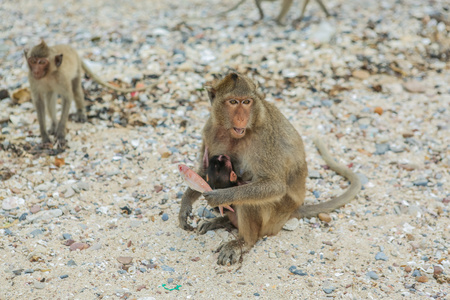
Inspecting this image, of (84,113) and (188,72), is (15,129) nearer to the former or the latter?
(84,113)

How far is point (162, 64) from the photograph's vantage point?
742cm

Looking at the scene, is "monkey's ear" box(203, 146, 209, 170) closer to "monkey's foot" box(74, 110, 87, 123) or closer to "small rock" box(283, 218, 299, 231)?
"small rock" box(283, 218, 299, 231)

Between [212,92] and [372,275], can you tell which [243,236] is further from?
[212,92]

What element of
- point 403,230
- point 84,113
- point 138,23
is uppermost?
point 138,23

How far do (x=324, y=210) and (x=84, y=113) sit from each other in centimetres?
349

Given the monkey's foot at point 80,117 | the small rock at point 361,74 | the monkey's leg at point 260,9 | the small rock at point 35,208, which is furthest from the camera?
the monkey's leg at point 260,9

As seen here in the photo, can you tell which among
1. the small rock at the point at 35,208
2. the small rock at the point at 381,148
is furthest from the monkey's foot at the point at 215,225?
the small rock at the point at 381,148

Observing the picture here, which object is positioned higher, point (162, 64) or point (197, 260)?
point (162, 64)

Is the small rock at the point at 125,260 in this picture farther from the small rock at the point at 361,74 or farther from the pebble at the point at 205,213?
the small rock at the point at 361,74

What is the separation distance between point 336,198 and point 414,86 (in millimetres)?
3106

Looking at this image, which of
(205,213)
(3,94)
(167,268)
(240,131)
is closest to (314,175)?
(205,213)

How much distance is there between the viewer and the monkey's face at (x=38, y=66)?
18.5 ft

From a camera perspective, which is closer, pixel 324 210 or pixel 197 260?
pixel 197 260

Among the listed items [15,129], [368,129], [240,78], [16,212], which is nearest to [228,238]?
[240,78]
